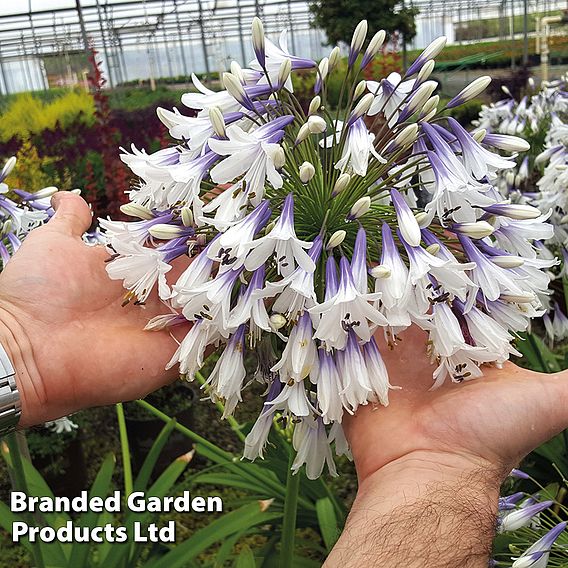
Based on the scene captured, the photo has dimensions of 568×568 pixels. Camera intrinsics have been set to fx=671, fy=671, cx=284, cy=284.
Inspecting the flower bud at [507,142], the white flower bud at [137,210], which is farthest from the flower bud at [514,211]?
the white flower bud at [137,210]

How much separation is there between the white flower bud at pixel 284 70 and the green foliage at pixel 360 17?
34.4 ft

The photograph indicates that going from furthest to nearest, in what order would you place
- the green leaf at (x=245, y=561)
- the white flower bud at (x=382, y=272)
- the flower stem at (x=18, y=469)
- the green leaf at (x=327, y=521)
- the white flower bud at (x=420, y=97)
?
1. the green leaf at (x=327, y=521)
2. the green leaf at (x=245, y=561)
3. the flower stem at (x=18, y=469)
4. the white flower bud at (x=420, y=97)
5. the white flower bud at (x=382, y=272)

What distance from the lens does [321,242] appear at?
1.28 meters

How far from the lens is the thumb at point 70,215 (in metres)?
1.86

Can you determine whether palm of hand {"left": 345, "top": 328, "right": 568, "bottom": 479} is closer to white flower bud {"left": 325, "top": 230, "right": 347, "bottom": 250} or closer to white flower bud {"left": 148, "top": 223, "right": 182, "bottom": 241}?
white flower bud {"left": 325, "top": 230, "right": 347, "bottom": 250}

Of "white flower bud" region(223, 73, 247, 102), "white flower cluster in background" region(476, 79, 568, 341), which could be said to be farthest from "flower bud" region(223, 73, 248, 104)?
"white flower cluster in background" region(476, 79, 568, 341)

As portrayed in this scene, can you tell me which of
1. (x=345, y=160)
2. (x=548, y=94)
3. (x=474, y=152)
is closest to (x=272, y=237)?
(x=345, y=160)

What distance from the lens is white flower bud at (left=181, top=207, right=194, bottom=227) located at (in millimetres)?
1292

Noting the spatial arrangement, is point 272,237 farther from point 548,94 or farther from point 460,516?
point 548,94

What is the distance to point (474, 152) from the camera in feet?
4.30

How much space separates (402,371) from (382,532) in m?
0.43

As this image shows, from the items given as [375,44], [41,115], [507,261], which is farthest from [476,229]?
[41,115]

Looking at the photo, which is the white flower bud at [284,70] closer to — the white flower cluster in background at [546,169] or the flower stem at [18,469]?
the white flower cluster in background at [546,169]

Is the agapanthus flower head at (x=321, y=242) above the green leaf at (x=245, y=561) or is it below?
above
